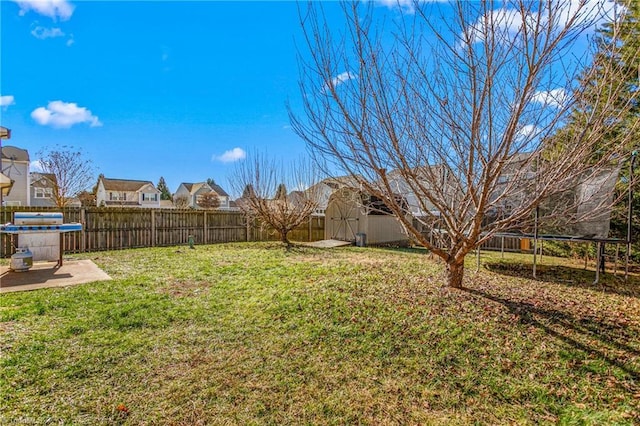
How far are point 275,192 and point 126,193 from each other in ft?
84.4

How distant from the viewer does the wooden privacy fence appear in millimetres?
9039

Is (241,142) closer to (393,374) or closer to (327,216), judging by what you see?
(327,216)

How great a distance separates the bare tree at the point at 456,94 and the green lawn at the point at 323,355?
123 centimetres

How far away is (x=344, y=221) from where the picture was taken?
14.2 meters

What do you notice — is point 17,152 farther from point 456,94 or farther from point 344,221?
point 456,94

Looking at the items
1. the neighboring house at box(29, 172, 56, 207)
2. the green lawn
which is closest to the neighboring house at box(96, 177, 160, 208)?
the neighboring house at box(29, 172, 56, 207)

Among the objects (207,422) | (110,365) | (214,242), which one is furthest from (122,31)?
(214,242)

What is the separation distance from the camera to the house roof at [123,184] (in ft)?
100.0

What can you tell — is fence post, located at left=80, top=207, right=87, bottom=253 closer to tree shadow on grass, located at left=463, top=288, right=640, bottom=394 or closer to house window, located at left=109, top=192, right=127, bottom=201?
tree shadow on grass, located at left=463, top=288, right=640, bottom=394

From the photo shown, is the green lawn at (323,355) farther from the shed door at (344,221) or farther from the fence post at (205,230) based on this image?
the shed door at (344,221)

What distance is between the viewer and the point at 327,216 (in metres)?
15.0

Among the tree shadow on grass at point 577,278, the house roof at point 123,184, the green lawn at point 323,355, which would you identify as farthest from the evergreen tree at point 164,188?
the tree shadow on grass at point 577,278

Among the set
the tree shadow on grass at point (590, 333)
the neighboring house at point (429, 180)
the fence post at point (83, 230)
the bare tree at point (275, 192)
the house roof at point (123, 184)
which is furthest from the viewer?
the house roof at point (123, 184)

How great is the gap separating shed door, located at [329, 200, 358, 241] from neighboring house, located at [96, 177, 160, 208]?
78.8ft
